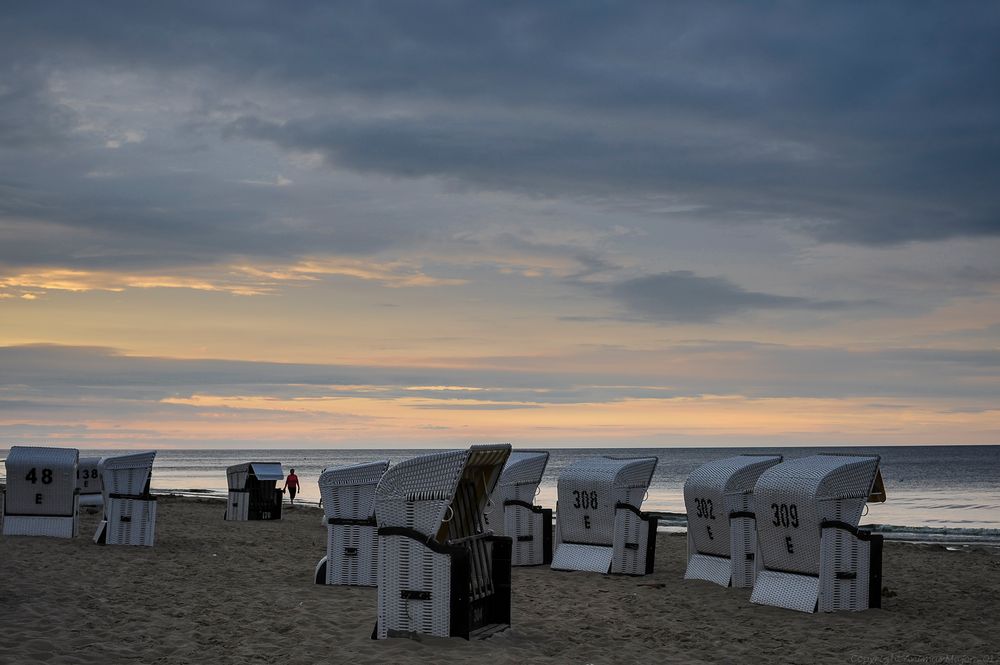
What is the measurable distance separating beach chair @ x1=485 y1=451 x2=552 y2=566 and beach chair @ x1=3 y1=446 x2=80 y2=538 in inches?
347

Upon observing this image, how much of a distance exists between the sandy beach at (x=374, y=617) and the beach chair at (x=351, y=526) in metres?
0.46

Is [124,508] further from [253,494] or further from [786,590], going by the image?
[253,494]

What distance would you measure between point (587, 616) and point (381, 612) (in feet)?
13.2

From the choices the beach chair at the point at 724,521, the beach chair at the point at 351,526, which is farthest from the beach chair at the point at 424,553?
the beach chair at the point at 724,521

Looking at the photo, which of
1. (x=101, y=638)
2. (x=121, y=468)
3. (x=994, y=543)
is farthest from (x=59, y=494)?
(x=994, y=543)

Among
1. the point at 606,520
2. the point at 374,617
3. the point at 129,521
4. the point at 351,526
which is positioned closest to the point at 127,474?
the point at 129,521

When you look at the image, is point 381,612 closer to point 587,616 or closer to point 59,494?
point 587,616

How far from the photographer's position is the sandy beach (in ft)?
33.9

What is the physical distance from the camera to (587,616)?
44.8 feet

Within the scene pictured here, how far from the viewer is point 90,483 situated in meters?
31.8

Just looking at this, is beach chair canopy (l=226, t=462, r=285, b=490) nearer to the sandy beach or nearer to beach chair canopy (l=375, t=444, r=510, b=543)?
the sandy beach

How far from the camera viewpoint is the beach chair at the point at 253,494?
32.5m

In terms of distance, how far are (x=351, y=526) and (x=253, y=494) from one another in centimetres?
1827

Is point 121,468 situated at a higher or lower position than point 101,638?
higher
